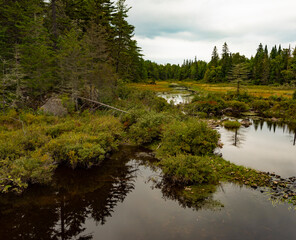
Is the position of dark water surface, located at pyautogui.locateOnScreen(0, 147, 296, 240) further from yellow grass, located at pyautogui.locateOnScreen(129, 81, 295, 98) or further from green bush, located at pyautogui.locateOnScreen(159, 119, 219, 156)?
yellow grass, located at pyautogui.locateOnScreen(129, 81, 295, 98)

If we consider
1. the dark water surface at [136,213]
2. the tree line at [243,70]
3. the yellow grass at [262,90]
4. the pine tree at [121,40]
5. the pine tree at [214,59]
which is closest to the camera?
the dark water surface at [136,213]

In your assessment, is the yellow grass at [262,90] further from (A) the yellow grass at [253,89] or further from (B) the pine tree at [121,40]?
(B) the pine tree at [121,40]

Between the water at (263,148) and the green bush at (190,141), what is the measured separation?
2.19 metres

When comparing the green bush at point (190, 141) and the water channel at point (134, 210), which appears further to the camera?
the green bush at point (190, 141)

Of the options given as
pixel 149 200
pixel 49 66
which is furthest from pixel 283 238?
pixel 49 66

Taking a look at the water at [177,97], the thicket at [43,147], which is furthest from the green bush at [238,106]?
the thicket at [43,147]

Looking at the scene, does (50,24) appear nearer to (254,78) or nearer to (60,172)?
(60,172)

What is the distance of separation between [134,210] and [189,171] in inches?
142

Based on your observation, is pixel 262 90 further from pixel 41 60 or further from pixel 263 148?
pixel 41 60

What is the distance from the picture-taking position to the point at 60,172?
12812 millimetres

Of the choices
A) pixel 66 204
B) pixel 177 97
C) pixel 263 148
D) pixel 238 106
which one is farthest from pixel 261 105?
pixel 66 204

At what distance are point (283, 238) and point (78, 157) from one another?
11.1 metres

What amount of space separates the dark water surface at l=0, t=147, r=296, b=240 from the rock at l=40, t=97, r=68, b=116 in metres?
10.3

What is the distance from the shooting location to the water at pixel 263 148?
14.1 m
